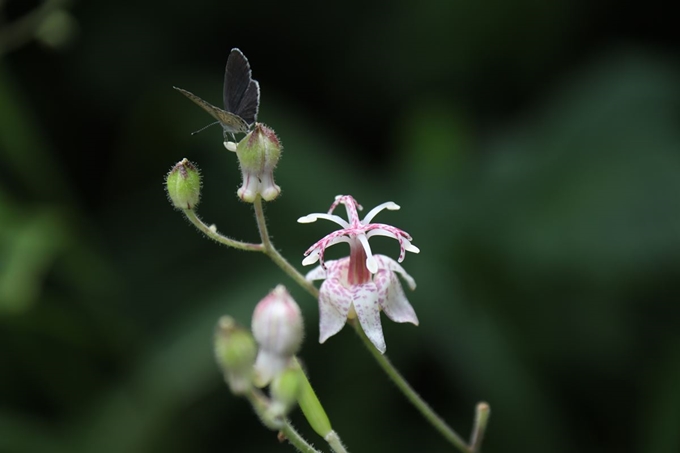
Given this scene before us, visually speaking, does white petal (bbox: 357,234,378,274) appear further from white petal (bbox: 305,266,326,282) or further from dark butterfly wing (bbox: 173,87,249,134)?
dark butterfly wing (bbox: 173,87,249,134)

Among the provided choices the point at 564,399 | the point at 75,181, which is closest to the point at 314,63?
the point at 75,181

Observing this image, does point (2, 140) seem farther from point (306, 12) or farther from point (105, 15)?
point (306, 12)

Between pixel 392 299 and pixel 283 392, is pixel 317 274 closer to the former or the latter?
pixel 392 299

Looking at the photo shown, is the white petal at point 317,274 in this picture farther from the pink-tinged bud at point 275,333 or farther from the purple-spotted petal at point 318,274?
the pink-tinged bud at point 275,333

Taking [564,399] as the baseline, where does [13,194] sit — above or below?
above

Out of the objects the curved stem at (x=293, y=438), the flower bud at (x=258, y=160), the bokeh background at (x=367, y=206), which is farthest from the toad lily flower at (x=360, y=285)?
the bokeh background at (x=367, y=206)

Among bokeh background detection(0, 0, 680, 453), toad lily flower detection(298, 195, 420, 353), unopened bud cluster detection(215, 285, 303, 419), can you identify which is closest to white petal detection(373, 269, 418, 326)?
toad lily flower detection(298, 195, 420, 353)
